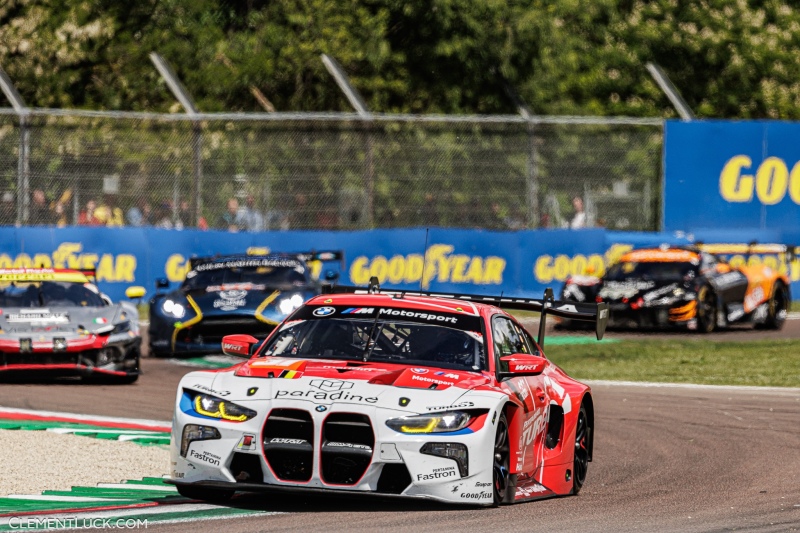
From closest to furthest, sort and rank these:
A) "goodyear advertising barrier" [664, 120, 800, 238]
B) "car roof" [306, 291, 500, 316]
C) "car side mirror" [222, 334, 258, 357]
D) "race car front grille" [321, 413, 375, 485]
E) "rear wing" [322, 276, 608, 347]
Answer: "race car front grille" [321, 413, 375, 485] < "car side mirror" [222, 334, 258, 357] < "car roof" [306, 291, 500, 316] < "rear wing" [322, 276, 608, 347] < "goodyear advertising barrier" [664, 120, 800, 238]

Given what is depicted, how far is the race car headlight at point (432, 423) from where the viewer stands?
7.14 meters

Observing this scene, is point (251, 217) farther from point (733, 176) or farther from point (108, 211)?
point (733, 176)

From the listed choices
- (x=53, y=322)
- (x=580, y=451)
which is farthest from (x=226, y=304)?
(x=580, y=451)

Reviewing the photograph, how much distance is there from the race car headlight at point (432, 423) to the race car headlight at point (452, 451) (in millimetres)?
71

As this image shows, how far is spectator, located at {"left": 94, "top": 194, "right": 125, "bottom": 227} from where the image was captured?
22328 mm

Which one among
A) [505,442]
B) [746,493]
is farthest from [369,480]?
[746,493]

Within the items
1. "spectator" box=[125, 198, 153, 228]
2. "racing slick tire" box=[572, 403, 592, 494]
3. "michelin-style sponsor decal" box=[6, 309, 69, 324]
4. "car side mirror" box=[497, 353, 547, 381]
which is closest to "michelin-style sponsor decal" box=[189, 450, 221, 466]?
"car side mirror" box=[497, 353, 547, 381]

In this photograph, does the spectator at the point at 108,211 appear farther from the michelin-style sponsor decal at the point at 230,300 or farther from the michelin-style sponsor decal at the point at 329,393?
the michelin-style sponsor decal at the point at 329,393

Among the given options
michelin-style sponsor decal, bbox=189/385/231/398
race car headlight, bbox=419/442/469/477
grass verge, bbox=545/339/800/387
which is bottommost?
grass verge, bbox=545/339/800/387

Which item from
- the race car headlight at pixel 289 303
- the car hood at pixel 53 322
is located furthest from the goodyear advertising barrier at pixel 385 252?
the car hood at pixel 53 322

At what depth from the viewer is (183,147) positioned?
22500mm

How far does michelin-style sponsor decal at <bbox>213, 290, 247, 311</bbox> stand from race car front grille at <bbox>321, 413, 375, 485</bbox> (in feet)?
31.1

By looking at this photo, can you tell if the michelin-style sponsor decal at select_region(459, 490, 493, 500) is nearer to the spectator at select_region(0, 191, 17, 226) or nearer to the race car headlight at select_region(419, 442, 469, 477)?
the race car headlight at select_region(419, 442, 469, 477)

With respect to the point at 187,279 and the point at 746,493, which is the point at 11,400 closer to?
the point at 187,279
